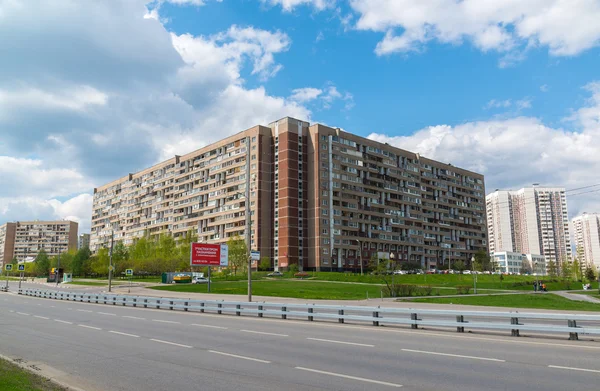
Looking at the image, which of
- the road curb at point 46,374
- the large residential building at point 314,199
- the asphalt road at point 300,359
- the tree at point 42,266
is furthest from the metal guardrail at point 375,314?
the tree at point 42,266

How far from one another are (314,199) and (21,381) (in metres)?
100

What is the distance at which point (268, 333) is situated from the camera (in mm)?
17125

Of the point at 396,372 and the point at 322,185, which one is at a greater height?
the point at 322,185

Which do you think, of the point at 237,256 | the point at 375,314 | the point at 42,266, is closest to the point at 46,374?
the point at 375,314

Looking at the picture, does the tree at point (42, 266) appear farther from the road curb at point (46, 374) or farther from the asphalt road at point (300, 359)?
the road curb at point (46, 374)

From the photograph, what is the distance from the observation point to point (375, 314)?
64.3 ft

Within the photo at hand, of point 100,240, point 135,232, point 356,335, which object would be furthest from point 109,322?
point 100,240

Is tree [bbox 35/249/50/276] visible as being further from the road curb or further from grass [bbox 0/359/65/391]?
grass [bbox 0/359/65/391]

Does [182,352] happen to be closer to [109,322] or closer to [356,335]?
[356,335]

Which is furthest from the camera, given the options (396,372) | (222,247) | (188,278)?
(188,278)

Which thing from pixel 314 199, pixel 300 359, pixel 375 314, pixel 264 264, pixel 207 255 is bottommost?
pixel 300 359

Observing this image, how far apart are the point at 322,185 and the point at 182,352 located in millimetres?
96515

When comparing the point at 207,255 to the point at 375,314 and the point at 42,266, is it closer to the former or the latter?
the point at 375,314

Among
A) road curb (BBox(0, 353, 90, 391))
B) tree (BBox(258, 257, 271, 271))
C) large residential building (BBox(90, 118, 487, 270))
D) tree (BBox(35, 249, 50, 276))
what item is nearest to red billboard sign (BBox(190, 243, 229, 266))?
large residential building (BBox(90, 118, 487, 270))
